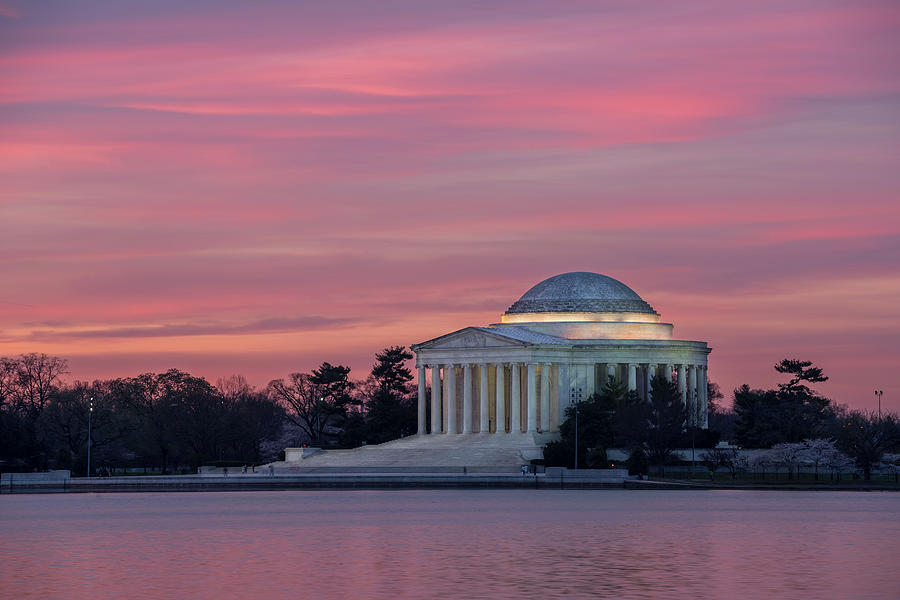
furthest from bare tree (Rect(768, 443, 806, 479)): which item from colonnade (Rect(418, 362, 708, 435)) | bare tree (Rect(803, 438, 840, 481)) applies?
colonnade (Rect(418, 362, 708, 435))

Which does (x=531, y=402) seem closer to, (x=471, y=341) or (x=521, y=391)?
(x=521, y=391)

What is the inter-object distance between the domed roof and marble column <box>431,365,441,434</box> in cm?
1222

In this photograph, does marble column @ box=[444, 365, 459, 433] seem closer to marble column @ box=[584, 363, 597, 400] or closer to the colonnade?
the colonnade

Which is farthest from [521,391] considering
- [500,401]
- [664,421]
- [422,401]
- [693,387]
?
[664,421]

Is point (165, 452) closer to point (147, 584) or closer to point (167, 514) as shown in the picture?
point (167, 514)

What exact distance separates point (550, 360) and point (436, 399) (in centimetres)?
1298

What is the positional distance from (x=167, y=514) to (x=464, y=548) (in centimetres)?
3293

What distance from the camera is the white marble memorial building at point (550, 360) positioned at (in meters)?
169

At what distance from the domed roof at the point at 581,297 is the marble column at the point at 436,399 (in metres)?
12.2

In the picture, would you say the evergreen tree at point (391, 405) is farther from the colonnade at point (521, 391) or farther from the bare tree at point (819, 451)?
the bare tree at point (819, 451)

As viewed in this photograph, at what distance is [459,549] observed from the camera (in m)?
65.4

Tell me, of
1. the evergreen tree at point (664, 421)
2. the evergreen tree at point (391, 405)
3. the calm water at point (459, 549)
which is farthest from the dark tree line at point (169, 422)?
the calm water at point (459, 549)

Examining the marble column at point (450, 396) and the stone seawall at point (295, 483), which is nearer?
the stone seawall at point (295, 483)

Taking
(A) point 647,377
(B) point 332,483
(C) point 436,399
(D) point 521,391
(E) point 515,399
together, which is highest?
(A) point 647,377
